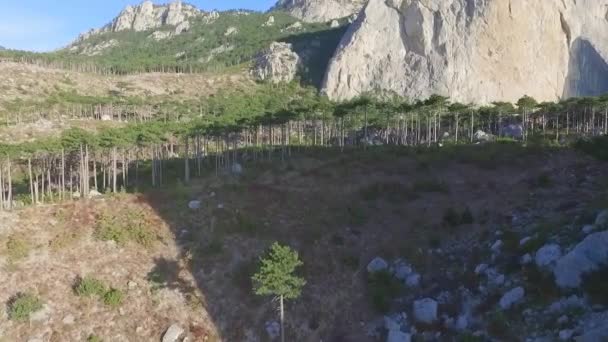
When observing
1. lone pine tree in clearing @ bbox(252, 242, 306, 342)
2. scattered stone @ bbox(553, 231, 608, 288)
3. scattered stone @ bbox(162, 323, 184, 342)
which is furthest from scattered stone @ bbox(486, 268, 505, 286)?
scattered stone @ bbox(162, 323, 184, 342)

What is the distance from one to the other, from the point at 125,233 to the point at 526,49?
133 meters

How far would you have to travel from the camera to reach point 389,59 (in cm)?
16438

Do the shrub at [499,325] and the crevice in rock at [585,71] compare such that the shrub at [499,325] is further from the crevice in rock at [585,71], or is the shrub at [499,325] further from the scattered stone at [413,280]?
the crevice in rock at [585,71]

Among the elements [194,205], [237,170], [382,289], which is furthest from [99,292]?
[237,170]

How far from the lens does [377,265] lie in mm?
38438

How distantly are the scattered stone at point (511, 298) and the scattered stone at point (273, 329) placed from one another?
13.0 meters

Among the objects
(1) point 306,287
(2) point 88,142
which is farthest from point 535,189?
(2) point 88,142

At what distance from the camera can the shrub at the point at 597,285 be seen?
2591 centimetres

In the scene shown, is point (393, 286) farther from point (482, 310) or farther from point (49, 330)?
point (49, 330)

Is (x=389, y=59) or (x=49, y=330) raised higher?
(x=389, y=59)

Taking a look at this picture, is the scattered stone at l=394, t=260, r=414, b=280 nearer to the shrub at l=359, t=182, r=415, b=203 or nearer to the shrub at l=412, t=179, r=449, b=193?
the shrub at l=359, t=182, r=415, b=203

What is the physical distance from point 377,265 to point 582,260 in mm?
13643

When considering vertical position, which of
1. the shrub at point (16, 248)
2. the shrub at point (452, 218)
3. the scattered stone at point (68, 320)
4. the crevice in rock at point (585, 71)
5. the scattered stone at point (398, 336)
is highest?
the crevice in rock at point (585, 71)

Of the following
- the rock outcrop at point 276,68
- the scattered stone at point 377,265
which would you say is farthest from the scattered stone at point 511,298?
the rock outcrop at point 276,68
